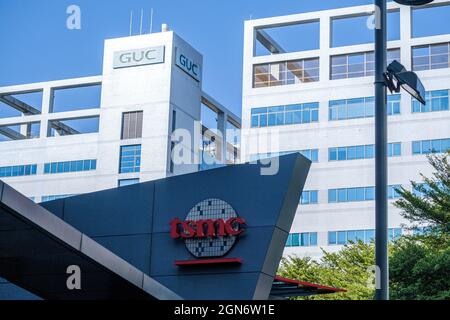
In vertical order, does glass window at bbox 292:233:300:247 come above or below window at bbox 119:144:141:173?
below

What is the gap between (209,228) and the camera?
18.6m

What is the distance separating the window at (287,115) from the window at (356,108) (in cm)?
144

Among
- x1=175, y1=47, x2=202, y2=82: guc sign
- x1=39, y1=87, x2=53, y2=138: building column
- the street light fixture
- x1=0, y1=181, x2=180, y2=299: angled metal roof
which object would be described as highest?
x1=175, y1=47, x2=202, y2=82: guc sign

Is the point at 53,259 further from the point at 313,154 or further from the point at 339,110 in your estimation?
the point at 339,110

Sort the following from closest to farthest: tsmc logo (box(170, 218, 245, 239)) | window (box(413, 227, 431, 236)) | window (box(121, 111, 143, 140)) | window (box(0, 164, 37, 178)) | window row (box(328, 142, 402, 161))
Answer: tsmc logo (box(170, 218, 245, 239))
window (box(413, 227, 431, 236))
window row (box(328, 142, 402, 161))
window (box(121, 111, 143, 140))
window (box(0, 164, 37, 178))

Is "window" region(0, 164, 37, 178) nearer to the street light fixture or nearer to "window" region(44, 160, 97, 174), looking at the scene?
"window" region(44, 160, 97, 174)

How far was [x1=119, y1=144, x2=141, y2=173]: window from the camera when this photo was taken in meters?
74.6

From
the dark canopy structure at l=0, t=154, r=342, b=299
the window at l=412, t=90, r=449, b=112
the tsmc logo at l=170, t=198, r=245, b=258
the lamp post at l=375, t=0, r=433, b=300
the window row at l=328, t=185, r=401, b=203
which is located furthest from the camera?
the window at l=412, t=90, r=449, b=112

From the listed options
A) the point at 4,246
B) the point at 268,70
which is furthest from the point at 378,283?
the point at 268,70

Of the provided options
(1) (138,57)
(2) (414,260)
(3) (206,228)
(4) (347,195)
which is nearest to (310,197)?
(4) (347,195)

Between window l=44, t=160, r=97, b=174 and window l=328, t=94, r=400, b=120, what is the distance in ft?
74.3

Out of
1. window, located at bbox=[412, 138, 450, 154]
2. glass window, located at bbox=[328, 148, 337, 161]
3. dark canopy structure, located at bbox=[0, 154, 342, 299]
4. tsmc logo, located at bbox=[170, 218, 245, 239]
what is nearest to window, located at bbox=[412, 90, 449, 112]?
window, located at bbox=[412, 138, 450, 154]

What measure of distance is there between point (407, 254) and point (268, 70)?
36556mm

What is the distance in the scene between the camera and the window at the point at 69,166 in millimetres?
78125
